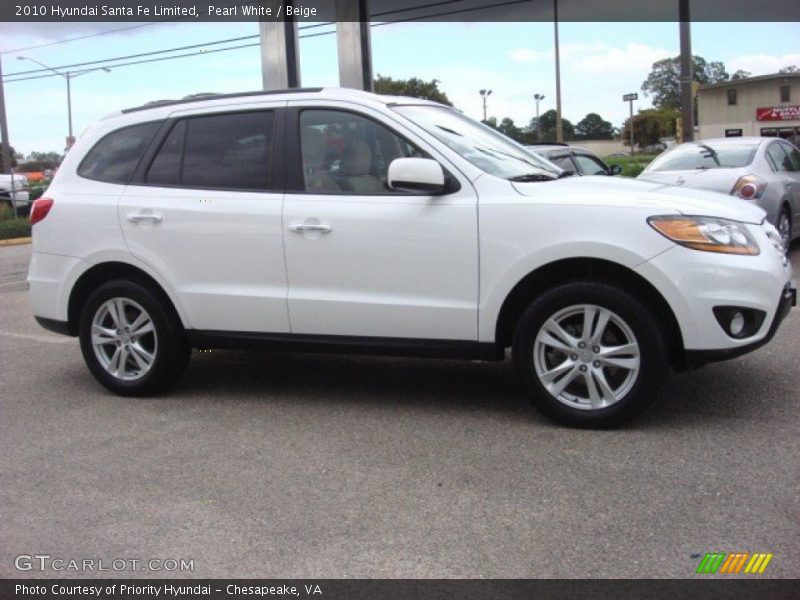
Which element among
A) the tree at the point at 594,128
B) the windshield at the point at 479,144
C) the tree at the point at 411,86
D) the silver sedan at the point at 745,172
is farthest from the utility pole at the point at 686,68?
the tree at the point at 594,128

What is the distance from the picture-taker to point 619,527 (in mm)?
3387

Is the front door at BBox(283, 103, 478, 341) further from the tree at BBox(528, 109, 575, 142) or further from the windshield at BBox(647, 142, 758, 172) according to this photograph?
the tree at BBox(528, 109, 575, 142)

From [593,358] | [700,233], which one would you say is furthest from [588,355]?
[700,233]

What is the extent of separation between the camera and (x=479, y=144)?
5137mm

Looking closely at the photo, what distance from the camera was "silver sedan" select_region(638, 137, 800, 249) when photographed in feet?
30.0

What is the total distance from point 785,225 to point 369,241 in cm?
691

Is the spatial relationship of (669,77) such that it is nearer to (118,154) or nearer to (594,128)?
(594,128)

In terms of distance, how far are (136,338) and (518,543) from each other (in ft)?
10.3

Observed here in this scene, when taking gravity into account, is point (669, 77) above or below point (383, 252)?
above

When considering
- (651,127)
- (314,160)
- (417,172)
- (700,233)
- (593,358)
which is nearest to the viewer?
(700,233)

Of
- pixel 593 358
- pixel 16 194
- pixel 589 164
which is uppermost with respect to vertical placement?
pixel 16 194

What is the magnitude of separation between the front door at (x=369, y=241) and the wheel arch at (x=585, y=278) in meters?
0.20

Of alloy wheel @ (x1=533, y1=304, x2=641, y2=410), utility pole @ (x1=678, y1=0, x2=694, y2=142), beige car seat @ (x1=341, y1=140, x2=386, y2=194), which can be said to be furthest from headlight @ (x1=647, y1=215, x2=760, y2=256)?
utility pole @ (x1=678, y1=0, x2=694, y2=142)

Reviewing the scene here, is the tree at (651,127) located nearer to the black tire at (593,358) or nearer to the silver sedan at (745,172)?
the silver sedan at (745,172)
